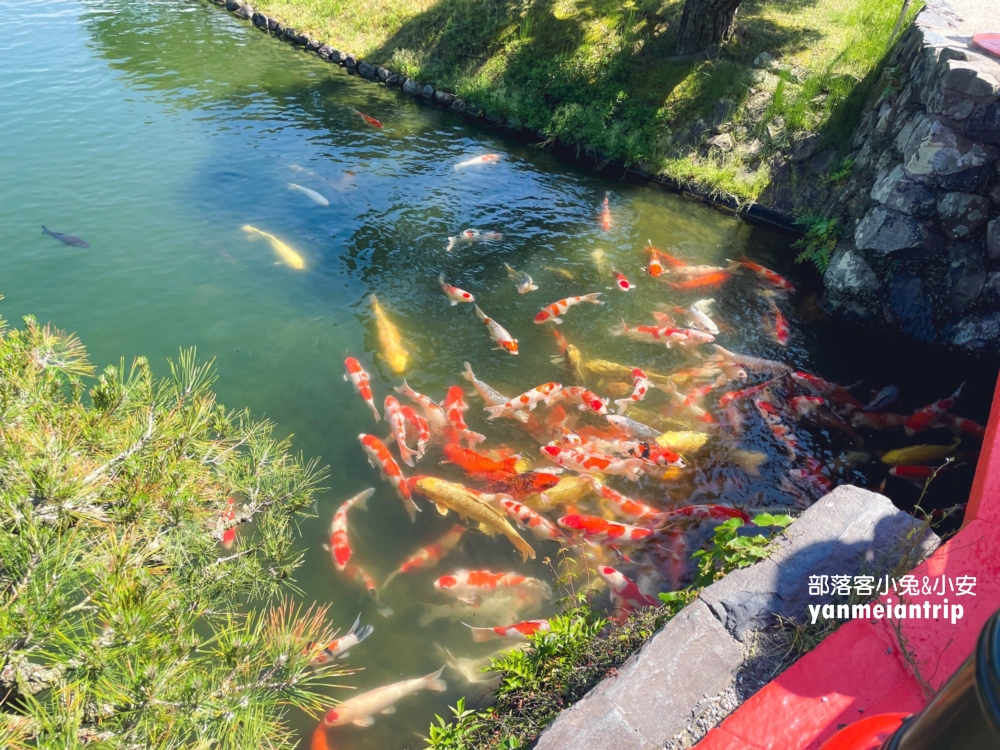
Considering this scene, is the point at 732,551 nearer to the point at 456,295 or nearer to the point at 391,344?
the point at 391,344

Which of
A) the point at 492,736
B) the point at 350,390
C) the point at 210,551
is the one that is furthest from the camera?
the point at 350,390

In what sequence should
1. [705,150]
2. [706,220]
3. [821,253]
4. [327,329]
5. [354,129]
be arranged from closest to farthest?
[327,329], [821,253], [706,220], [705,150], [354,129]

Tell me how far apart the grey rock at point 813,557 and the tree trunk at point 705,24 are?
13188 millimetres

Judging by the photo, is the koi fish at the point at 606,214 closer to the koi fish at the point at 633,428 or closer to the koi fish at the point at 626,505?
the koi fish at the point at 633,428

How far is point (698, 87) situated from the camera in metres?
13.9

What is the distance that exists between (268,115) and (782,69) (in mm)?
11494

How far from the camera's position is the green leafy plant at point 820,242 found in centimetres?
1052

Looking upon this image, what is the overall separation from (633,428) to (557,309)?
250 centimetres

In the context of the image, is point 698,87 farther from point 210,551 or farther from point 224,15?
point 224,15

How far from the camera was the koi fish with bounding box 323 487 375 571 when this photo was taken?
19.1 feet

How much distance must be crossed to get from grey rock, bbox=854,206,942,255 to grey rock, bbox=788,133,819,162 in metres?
3.49

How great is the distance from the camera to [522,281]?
975 centimetres

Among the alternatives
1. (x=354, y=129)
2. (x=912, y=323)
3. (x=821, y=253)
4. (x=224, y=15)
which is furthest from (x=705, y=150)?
(x=224, y=15)

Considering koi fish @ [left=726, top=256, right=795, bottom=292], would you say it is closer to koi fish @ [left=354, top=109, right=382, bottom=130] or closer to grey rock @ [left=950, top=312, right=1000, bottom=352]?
grey rock @ [left=950, top=312, right=1000, bottom=352]
